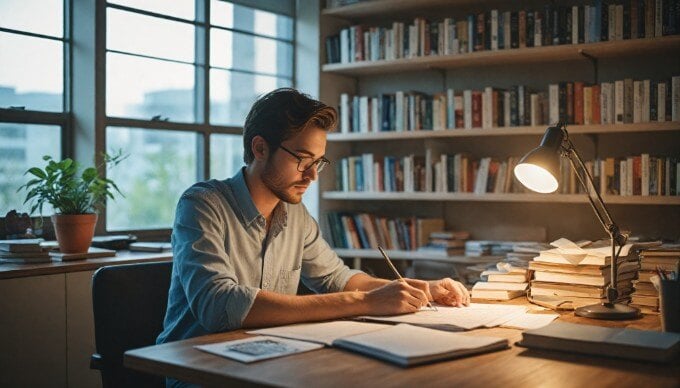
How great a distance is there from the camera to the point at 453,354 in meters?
1.52

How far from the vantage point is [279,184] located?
2.16 m

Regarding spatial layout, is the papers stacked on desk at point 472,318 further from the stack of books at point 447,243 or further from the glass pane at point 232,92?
the glass pane at point 232,92

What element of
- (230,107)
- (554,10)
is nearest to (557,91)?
(554,10)

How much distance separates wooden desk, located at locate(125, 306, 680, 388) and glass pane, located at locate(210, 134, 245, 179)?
302 centimetres

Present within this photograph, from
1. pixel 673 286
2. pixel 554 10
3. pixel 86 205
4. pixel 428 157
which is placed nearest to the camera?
pixel 673 286

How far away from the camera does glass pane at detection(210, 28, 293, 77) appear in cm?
457

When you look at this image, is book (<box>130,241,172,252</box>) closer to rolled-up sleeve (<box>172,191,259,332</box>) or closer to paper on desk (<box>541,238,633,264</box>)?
rolled-up sleeve (<box>172,191,259,332</box>)

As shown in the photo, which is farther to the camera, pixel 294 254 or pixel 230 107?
pixel 230 107

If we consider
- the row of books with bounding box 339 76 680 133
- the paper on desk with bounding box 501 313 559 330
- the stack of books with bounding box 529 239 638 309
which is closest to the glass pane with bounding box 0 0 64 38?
the row of books with bounding box 339 76 680 133

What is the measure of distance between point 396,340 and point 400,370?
176 millimetres

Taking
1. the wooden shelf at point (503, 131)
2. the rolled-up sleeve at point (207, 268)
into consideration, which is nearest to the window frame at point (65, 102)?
the wooden shelf at point (503, 131)

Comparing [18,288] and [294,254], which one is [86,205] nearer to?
[18,288]

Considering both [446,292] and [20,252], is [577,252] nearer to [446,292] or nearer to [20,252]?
[446,292]

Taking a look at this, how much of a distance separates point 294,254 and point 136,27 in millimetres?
2272
